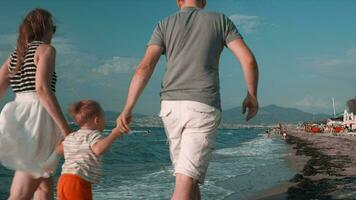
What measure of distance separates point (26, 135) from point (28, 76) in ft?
1.46

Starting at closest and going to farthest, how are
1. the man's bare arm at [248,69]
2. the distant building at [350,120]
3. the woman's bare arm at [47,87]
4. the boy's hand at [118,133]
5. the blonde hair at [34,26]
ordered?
the man's bare arm at [248,69] < the boy's hand at [118,133] < the woman's bare arm at [47,87] < the blonde hair at [34,26] < the distant building at [350,120]

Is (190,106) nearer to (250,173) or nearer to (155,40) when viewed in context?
(155,40)

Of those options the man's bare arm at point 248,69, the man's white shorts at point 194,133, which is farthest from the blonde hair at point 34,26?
the man's bare arm at point 248,69

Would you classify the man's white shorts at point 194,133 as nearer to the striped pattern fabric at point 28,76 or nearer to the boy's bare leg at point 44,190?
the striped pattern fabric at point 28,76

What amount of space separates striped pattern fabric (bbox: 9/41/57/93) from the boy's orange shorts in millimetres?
675

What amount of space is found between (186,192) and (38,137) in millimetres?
1184

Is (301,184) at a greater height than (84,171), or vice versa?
(84,171)

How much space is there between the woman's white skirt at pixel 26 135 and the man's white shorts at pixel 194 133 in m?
0.98

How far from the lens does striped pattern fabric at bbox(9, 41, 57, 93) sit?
135 inches

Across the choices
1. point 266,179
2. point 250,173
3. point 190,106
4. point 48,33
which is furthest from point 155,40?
point 250,173

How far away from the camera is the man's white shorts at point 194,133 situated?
3.09 meters

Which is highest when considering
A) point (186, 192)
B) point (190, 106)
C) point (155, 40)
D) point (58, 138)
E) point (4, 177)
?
point (155, 40)

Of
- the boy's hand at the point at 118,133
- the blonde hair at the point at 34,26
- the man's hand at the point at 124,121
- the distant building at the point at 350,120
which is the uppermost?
the blonde hair at the point at 34,26

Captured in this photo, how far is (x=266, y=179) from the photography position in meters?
11.7
